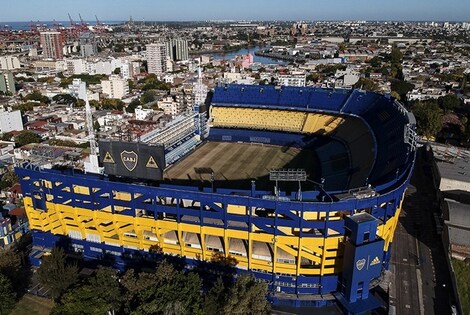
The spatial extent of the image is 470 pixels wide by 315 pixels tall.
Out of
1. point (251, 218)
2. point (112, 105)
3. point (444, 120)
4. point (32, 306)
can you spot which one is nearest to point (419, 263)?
point (251, 218)

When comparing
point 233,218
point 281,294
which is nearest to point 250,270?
point 281,294

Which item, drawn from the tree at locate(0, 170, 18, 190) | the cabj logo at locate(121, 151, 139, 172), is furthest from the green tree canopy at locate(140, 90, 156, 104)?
the cabj logo at locate(121, 151, 139, 172)

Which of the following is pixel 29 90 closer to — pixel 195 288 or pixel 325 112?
pixel 325 112

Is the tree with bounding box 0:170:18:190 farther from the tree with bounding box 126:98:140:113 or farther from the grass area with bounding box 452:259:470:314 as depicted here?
the grass area with bounding box 452:259:470:314

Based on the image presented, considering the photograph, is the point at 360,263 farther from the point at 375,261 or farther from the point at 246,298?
the point at 246,298

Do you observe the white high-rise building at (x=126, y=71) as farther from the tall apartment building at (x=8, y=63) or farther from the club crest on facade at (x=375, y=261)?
the club crest on facade at (x=375, y=261)

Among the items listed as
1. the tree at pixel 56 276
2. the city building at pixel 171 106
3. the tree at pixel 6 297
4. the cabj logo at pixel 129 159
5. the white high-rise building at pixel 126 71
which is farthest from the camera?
the white high-rise building at pixel 126 71

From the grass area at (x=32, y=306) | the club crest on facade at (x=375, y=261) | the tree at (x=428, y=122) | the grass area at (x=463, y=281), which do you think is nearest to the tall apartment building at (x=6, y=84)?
the grass area at (x=32, y=306)
